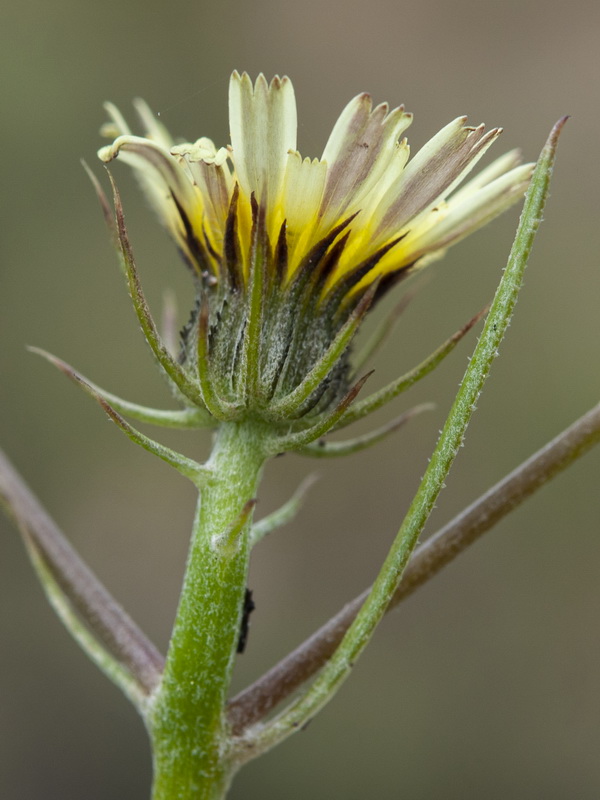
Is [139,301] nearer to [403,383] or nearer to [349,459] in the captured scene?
[403,383]

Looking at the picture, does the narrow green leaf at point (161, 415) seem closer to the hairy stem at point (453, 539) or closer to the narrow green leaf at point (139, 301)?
the narrow green leaf at point (139, 301)

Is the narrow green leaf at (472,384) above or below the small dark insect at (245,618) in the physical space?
above

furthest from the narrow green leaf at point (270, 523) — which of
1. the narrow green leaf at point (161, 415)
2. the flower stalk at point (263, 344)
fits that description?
the narrow green leaf at point (161, 415)

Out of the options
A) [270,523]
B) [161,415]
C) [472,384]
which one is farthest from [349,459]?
[472,384]

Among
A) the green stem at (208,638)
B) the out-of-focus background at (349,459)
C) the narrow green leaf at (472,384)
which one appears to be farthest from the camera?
the out-of-focus background at (349,459)

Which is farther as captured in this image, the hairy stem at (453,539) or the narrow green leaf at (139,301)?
the hairy stem at (453,539)

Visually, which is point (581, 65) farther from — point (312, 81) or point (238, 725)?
point (238, 725)

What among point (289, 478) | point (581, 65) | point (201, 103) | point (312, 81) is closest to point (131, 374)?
point (289, 478)
